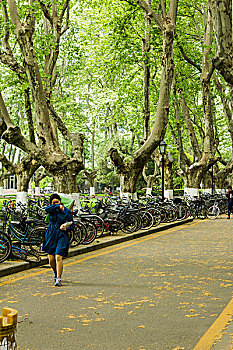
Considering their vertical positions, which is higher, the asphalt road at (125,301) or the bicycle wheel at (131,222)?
the bicycle wheel at (131,222)

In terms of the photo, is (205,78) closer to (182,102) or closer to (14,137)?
(182,102)

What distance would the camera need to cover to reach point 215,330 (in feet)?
18.6

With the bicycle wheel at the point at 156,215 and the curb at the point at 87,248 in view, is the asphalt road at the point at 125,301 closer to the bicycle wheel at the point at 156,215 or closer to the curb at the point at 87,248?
the curb at the point at 87,248

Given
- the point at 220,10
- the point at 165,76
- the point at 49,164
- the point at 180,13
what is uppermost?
the point at 180,13

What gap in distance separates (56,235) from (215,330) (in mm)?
3780

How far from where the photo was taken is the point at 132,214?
1750cm

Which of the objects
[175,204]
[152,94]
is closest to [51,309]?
[175,204]

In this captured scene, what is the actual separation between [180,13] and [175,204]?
1231 cm

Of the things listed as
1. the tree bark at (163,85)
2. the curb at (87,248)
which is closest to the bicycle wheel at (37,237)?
the curb at (87,248)

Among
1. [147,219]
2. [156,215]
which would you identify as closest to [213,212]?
[156,215]

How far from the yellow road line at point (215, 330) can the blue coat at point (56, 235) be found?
3.06 meters

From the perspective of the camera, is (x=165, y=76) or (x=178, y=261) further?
(x=165, y=76)

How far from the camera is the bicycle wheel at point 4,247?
9.93 meters

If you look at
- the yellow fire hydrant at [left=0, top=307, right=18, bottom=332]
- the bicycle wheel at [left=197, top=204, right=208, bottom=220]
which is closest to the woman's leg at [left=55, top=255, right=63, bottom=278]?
the yellow fire hydrant at [left=0, top=307, right=18, bottom=332]
